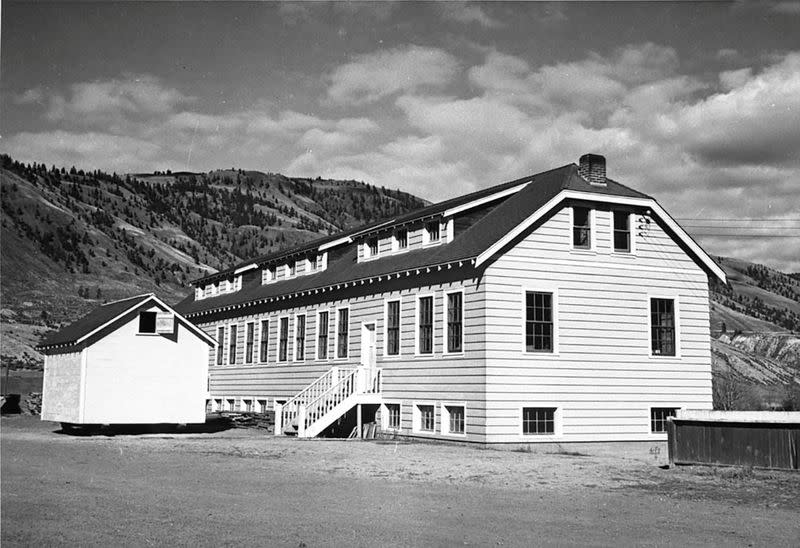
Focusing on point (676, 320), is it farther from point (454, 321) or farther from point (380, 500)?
point (380, 500)

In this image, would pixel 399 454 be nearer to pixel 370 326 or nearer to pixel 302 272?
pixel 370 326

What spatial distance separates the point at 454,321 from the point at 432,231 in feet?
12.4

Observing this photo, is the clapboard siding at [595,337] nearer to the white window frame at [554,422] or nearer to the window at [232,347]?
the white window frame at [554,422]

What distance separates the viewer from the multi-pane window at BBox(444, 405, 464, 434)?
2497 centimetres

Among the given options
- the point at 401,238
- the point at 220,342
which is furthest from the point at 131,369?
the point at 220,342

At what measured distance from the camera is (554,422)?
2469 centimetres

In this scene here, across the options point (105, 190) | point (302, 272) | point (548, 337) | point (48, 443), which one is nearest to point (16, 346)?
point (302, 272)

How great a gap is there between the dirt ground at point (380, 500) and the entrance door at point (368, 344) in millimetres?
7749

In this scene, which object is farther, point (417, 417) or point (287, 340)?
point (287, 340)

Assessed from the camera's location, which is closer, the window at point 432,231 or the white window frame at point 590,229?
the white window frame at point 590,229

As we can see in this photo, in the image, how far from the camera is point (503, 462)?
19.3 meters

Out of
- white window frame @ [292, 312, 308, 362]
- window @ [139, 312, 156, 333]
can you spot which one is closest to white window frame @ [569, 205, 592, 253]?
white window frame @ [292, 312, 308, 362]

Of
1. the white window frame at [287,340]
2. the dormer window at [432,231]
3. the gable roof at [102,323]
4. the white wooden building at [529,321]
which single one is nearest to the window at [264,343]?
the white window frame at [287,340]

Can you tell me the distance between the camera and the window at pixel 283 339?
35.4 meters
